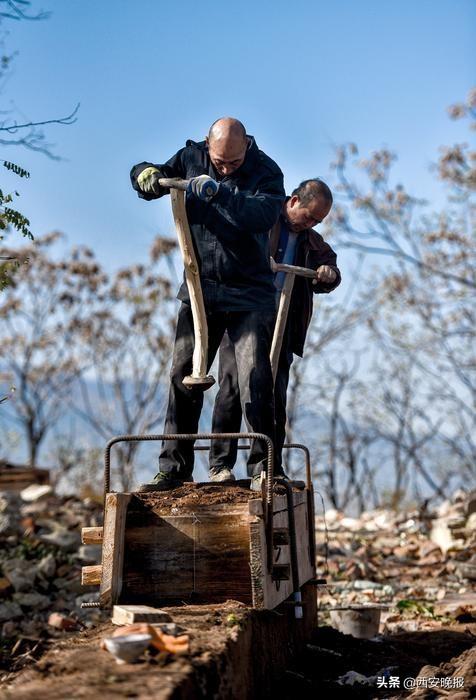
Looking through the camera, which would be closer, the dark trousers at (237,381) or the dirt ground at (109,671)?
the dirt ground at (109,671)

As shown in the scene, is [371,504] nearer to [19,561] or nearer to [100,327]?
[100,327]

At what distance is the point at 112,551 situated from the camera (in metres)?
4.76

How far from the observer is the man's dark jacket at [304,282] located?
636 centimetres

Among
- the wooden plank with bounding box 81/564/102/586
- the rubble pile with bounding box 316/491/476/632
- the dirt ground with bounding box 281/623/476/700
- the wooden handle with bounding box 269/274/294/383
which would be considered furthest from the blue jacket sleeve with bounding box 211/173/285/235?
the rubble pile with bounding box 316/491/476/632

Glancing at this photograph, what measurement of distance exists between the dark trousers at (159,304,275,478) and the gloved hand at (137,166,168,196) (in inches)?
30.2

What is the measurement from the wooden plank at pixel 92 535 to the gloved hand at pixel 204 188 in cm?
186

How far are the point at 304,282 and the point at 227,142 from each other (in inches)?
52.2

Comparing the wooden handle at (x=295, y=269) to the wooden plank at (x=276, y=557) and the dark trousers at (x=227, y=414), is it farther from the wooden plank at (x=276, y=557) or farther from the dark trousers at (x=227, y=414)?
the wooden plank at (x=276, y=557)

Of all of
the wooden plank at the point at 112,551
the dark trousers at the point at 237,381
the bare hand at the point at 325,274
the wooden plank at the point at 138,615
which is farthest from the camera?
the bare hand at the point at 325,274

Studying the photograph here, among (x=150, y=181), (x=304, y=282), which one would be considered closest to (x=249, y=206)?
(x=150, y=181)

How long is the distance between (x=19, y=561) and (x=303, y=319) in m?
5.60

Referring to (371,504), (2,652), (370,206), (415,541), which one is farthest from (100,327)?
(2,652)

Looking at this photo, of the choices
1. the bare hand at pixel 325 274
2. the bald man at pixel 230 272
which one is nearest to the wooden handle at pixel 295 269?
the bare hand at pixel 325 274

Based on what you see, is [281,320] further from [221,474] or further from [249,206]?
[221,474]
